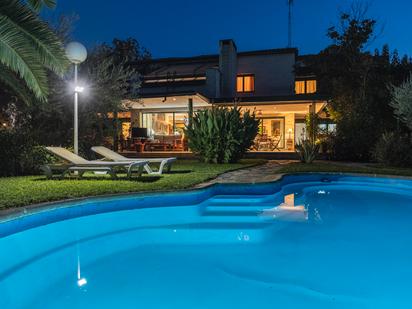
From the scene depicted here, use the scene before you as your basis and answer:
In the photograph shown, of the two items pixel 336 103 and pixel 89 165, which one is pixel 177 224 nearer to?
pixel 89 165

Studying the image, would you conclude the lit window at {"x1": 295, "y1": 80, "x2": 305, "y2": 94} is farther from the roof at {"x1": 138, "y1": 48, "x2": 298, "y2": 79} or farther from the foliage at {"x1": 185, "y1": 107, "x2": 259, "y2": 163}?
the foliage at {"x1": 185, "y1": 107, "x2": 259, "y2": 163}

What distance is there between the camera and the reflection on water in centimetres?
691

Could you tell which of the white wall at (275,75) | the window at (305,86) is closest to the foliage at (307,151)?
the white wall at (275,75)

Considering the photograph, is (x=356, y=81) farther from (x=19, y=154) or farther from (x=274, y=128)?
(x=19, y=154)

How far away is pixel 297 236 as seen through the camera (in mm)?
5812

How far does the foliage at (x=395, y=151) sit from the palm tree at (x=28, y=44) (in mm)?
12300

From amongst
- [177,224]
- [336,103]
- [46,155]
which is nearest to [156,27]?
[336,103]

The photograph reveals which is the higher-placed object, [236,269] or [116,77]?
[116,77]

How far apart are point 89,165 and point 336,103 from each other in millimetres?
13971

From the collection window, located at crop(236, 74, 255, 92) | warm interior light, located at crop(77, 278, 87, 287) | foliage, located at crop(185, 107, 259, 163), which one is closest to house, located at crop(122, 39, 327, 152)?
window, located at crop(236, 74, 255, 92)

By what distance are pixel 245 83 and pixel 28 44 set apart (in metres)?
20.7

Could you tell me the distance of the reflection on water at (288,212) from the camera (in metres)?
6.91

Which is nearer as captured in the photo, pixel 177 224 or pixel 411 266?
pixel 411 266

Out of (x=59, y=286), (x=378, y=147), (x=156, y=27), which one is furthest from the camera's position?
(x=156, y=27)
